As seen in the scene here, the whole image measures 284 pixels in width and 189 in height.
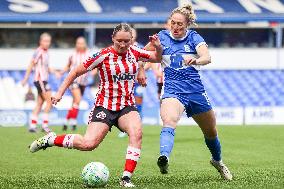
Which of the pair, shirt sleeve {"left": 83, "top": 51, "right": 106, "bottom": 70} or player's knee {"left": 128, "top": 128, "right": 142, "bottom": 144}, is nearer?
player's knee {"left": 128, "top": 128, "right": 142, "bottom": 144}

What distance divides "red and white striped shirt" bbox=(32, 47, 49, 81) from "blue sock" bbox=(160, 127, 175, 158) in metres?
10.5

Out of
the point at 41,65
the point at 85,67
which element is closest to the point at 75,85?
the point at 41,65

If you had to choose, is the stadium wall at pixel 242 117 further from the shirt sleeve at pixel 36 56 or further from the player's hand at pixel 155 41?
the player's hand at pixel 155 41

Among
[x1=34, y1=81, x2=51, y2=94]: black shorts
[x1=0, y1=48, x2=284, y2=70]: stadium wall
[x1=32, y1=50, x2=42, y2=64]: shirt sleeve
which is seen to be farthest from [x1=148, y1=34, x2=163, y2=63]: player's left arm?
[x1=0, y1=48, x2=284, y2=70]: stadium wall

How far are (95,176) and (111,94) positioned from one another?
1.01m

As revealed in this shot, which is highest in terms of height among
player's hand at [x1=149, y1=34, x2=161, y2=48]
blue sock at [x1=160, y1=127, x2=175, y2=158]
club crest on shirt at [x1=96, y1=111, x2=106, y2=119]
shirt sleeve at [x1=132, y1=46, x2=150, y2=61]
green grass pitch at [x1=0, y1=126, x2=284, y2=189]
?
player's hand at [x1=149, y1=34, x2=161, y2=48]

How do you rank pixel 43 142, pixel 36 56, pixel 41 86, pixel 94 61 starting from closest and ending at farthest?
pixel 94 61, pixel 43 142, pixel 41 86, pixel 36 56

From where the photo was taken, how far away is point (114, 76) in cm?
941

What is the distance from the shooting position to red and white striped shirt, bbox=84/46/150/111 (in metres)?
9.41

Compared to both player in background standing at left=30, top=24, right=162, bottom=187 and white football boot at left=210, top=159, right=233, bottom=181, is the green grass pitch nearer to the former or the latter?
white football boot at left=210, top=159, right=233, bottom=181

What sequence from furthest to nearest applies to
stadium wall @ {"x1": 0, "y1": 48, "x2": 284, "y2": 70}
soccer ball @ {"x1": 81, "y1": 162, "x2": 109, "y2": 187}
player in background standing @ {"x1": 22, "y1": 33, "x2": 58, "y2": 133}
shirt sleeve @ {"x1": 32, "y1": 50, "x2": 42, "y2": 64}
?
stadium wall @ {"x1": 0, "y1": 48, "x2": 284, "y2": 70} → shirt sleeve @ {"x1": 32, "y1": 50, "x2": 42, "y2": 64} → player in background standing @ {"x1": 22, "y1": 33, "x2": 58, "y2": 133} → soccer ball @ {"x1": 81, "y1": 162, "x2": 109, "y2": 187}

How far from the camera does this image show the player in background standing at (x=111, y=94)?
931 cm

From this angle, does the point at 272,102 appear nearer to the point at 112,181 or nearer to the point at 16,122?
the point at 16,122

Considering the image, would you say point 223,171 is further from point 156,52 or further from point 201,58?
point 156,52
